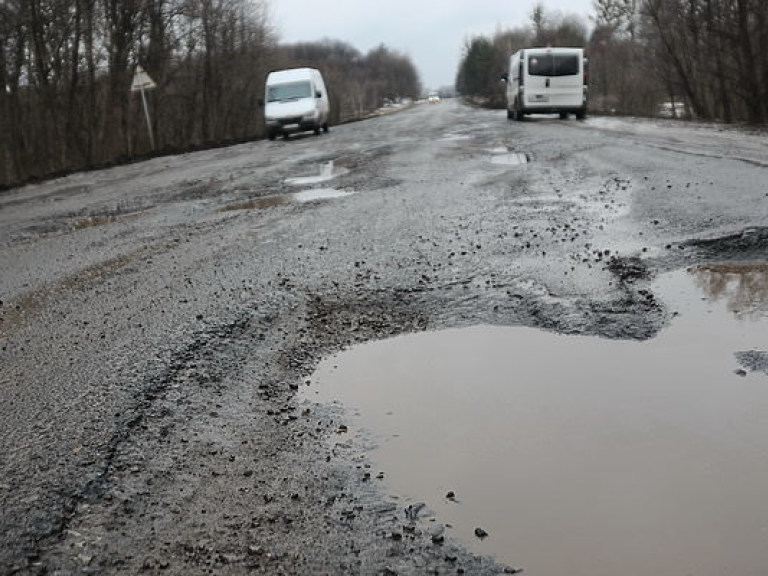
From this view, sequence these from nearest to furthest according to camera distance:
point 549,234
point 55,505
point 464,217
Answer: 1. point 55,505
2. point 549,234
3. point 464,217

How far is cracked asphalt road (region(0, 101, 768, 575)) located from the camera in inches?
92.0

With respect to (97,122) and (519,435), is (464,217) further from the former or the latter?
(97,122)

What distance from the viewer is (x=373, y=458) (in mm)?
2861

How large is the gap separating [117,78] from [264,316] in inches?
965

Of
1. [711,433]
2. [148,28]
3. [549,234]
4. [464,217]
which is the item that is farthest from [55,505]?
[148,28]

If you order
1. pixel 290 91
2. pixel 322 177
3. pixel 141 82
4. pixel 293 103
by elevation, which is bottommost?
pixel 322 177

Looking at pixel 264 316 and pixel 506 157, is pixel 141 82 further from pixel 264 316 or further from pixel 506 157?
pixel 264 316

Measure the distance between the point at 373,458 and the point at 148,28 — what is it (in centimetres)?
3005

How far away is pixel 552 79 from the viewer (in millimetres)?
23312

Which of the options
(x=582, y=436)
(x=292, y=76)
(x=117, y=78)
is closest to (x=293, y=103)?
(x=292, y=76)

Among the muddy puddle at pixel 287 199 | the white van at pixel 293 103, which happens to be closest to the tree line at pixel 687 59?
the white van at pixel 293 103

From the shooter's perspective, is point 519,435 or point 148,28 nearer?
point 519,435

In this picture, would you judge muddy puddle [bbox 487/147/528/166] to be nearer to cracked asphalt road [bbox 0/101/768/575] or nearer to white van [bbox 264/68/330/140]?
cracked asphalt road [bbox 0/101/768/575]

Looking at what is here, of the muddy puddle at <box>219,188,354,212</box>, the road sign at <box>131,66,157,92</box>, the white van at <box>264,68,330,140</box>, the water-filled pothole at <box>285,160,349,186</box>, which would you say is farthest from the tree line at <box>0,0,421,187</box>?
the muddy puddle at <box>219,188,354,212</box>
